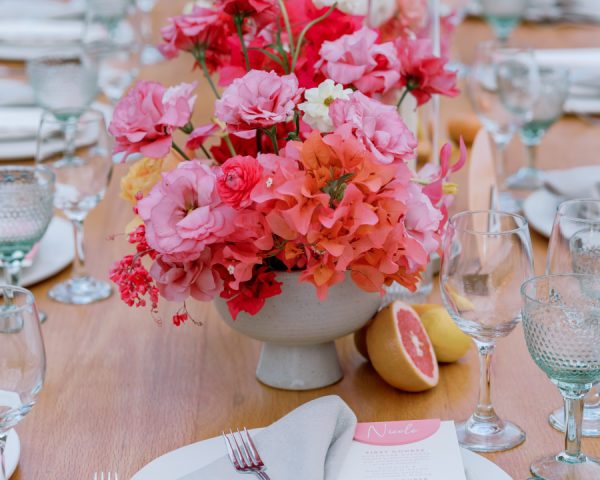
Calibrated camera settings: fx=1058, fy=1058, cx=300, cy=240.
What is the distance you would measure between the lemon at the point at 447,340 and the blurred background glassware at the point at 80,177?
0.45 metres

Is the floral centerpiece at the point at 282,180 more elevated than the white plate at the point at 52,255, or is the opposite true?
the floral centerpiece at the point at 282,180

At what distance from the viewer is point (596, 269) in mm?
1061

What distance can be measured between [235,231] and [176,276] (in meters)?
0.08

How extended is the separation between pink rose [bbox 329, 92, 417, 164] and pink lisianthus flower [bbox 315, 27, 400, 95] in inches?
4.0

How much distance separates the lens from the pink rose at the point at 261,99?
932 mm

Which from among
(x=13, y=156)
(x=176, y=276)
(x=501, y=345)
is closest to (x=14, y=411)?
(x=176, y=276)

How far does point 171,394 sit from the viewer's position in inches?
43.9

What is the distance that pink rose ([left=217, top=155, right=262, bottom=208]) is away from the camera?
89 cm

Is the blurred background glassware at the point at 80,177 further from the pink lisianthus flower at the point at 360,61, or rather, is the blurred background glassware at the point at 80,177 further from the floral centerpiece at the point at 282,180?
the pink lisianthus flower at the point at 360,61

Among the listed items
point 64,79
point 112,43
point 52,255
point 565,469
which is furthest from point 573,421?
point 112,43

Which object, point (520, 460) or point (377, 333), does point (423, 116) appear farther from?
point (520, 460)

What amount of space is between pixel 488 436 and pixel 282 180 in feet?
1.08

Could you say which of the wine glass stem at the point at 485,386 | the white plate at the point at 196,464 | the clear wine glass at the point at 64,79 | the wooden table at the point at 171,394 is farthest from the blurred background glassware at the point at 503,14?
the white plate at the point at 196,464

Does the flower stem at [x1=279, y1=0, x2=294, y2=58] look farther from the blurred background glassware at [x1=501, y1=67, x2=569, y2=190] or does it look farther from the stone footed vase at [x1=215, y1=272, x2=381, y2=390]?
the blurred background glassware at [x1=501, y1=67, x2=569, y2=190]
